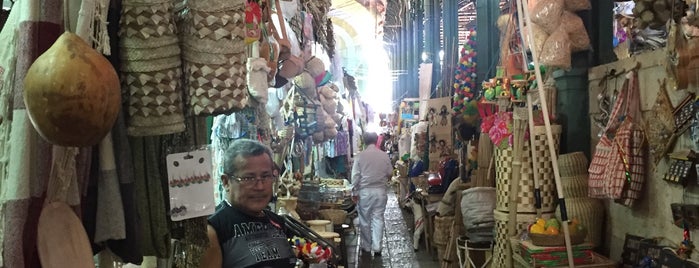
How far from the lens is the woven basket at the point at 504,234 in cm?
464

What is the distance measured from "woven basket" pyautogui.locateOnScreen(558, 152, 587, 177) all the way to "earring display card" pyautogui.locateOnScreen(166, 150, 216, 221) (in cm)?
333

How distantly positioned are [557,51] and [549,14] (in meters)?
0.30

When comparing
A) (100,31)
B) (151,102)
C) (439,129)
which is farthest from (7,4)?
(439,129)

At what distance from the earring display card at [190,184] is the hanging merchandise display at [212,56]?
16 centimetres

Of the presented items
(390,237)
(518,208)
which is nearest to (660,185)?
(518,208)

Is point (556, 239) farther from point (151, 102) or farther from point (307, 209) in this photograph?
point (151, 102)

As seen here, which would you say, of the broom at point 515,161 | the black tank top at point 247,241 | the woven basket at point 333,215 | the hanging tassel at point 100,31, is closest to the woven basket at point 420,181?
the woven basket at point 333,215

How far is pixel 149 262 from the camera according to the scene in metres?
1.77

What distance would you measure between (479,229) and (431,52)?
9012 mm

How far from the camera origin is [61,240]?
3.84 ft

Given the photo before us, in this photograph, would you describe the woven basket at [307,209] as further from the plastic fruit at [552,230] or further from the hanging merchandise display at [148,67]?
the hanging merchandise display at [148,67]

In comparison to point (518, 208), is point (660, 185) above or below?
above

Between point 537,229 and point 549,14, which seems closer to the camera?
point 537,229

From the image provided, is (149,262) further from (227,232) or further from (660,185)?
(660,185)
